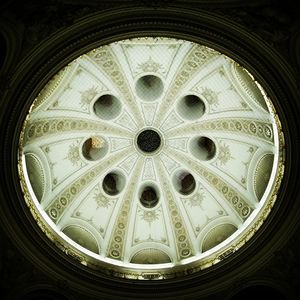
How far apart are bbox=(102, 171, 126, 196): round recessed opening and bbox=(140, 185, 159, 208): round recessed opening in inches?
30.6

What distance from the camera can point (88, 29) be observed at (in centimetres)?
1045

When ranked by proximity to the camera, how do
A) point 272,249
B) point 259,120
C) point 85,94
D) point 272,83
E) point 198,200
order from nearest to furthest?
point 272,83 < point 272,249 < point 259,120 < point 85,94 < point 198,200

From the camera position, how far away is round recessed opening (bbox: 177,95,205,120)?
54.4 ft

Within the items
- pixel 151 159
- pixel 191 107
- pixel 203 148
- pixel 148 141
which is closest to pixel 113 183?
pixel 151 159

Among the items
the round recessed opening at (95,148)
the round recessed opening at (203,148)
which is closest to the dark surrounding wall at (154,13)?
the round recessed opening at (203,148)

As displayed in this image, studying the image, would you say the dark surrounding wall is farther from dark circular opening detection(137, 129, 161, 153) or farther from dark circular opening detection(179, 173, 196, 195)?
dark circular opening detection(137, 129, 161, 153)

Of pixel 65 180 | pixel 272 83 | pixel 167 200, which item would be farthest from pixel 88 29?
pixel 167 200

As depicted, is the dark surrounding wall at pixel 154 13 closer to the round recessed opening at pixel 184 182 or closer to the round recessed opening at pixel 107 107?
the round recessed opening at pixel 184 182

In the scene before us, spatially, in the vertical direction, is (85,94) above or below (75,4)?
above

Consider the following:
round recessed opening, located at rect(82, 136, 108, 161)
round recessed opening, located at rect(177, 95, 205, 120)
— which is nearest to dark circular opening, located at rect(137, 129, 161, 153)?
round recessed opening, located at rect(82, 136, 108, 161)

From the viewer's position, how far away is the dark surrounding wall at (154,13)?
9844 millimetres

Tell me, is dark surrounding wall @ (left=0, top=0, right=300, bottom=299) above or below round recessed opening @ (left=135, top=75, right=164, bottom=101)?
below

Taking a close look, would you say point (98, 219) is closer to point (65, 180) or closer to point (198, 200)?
point (65, 180)

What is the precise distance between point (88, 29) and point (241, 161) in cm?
740
